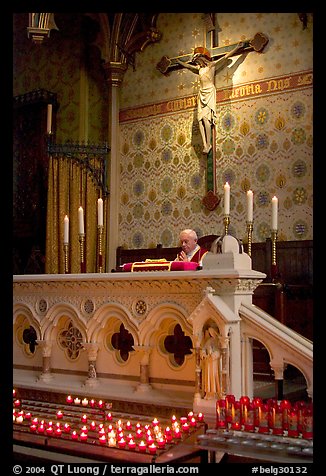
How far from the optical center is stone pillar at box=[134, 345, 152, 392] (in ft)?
16.8

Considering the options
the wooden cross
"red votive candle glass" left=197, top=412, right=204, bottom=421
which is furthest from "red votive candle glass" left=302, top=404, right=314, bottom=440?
the wooden cross

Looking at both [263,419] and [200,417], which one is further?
[200,417]

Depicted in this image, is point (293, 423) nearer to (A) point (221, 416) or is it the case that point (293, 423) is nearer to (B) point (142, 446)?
(A) point (221, 416)

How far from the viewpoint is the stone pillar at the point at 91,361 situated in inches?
214

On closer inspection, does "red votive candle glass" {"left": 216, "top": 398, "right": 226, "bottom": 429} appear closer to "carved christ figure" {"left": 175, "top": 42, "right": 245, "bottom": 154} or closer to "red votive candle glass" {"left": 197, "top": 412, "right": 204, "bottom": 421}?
"red votive candle glass" {"left": 197, "top": 412, "right": 204, "bottom": 421}

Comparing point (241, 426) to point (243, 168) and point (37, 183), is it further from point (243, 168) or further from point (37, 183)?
point (37, 183)

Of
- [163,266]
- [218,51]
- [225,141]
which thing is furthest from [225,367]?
[218,51]

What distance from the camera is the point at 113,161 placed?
33.9 ft

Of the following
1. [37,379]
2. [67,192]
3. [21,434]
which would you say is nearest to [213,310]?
[21,434]

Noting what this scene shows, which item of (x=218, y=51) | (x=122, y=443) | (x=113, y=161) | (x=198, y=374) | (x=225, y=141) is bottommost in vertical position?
(x=122, y=443)

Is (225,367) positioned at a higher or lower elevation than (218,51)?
lower

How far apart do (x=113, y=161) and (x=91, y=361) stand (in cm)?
539

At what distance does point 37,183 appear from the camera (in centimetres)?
1038

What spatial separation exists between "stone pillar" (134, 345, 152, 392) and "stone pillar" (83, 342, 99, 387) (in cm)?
46
